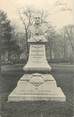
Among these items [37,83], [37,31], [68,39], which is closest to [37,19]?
[37,31]

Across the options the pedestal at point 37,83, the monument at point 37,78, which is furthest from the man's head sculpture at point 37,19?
the pedestal at point 37,83

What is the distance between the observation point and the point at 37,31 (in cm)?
646

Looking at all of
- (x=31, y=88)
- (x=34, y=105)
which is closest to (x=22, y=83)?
(x=31, y=88)

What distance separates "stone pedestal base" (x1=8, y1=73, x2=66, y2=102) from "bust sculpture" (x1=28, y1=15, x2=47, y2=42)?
0.63 metres

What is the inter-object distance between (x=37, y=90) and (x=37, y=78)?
0.76 feet

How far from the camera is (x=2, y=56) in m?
6.77

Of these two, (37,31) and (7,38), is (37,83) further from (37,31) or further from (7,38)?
(7,38)

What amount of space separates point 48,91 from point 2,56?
1.25 m

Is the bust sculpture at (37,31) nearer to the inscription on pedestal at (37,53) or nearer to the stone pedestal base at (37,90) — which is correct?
the inscription on pedestal at (37,53)

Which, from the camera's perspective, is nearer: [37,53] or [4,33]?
[37,53]

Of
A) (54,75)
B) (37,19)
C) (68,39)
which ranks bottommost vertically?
(54,75)

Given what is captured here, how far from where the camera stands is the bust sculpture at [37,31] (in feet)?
20.9

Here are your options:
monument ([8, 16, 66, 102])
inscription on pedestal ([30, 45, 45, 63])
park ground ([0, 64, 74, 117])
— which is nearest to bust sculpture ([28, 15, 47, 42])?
monument ([8, 16, 66, 102])

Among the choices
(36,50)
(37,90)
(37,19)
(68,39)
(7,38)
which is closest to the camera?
(37,90)
